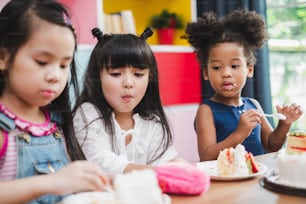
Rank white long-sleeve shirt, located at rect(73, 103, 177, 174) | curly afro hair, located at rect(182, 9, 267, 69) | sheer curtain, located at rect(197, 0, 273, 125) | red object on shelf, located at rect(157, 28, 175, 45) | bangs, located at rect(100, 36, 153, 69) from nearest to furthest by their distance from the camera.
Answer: white long-sleeve shirt, located at rect(73, 103, 177, 174), bangs, located at rect(100, 36, 153, 69), curly afro hair, located at rect(182, 9, 267, 69), sheer curtain, located at rect(197, 0, 273, 125), red object on shelf, located at rect(157, 28, 175, 45)

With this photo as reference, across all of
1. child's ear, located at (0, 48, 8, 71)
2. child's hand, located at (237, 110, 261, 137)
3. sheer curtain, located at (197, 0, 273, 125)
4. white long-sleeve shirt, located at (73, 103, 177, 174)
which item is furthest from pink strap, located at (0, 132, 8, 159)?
sheer curtain, located at (197, 0, 273, 125)

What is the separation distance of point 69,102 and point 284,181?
1.37 feet

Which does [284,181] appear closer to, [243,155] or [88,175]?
[243,155]

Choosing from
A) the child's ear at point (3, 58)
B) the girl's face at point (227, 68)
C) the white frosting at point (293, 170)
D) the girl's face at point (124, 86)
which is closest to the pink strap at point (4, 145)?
the child's ear at point (3, 58)

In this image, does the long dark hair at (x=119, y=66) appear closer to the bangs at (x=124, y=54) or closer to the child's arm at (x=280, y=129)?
the bangs at (x=124, y=54)

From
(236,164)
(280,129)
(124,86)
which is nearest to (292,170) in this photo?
(236,164)

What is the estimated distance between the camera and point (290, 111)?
45.4 inches

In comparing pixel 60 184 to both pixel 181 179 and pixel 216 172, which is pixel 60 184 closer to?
pixel 181 179

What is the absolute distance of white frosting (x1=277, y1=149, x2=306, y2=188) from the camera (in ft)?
2.18

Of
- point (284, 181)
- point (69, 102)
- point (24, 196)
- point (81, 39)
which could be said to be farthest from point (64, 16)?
point (81, 39)

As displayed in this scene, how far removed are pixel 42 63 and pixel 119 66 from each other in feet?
1.05

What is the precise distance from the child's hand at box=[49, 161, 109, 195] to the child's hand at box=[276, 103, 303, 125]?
2.39ft

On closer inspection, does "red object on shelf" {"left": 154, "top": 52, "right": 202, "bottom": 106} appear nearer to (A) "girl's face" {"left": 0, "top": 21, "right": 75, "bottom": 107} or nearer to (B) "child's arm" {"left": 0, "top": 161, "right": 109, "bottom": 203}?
(A) "girl's face" {"left": 0, "top": 21, "right": 75, "bottom": 107}

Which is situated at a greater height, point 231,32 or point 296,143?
point 231,32
